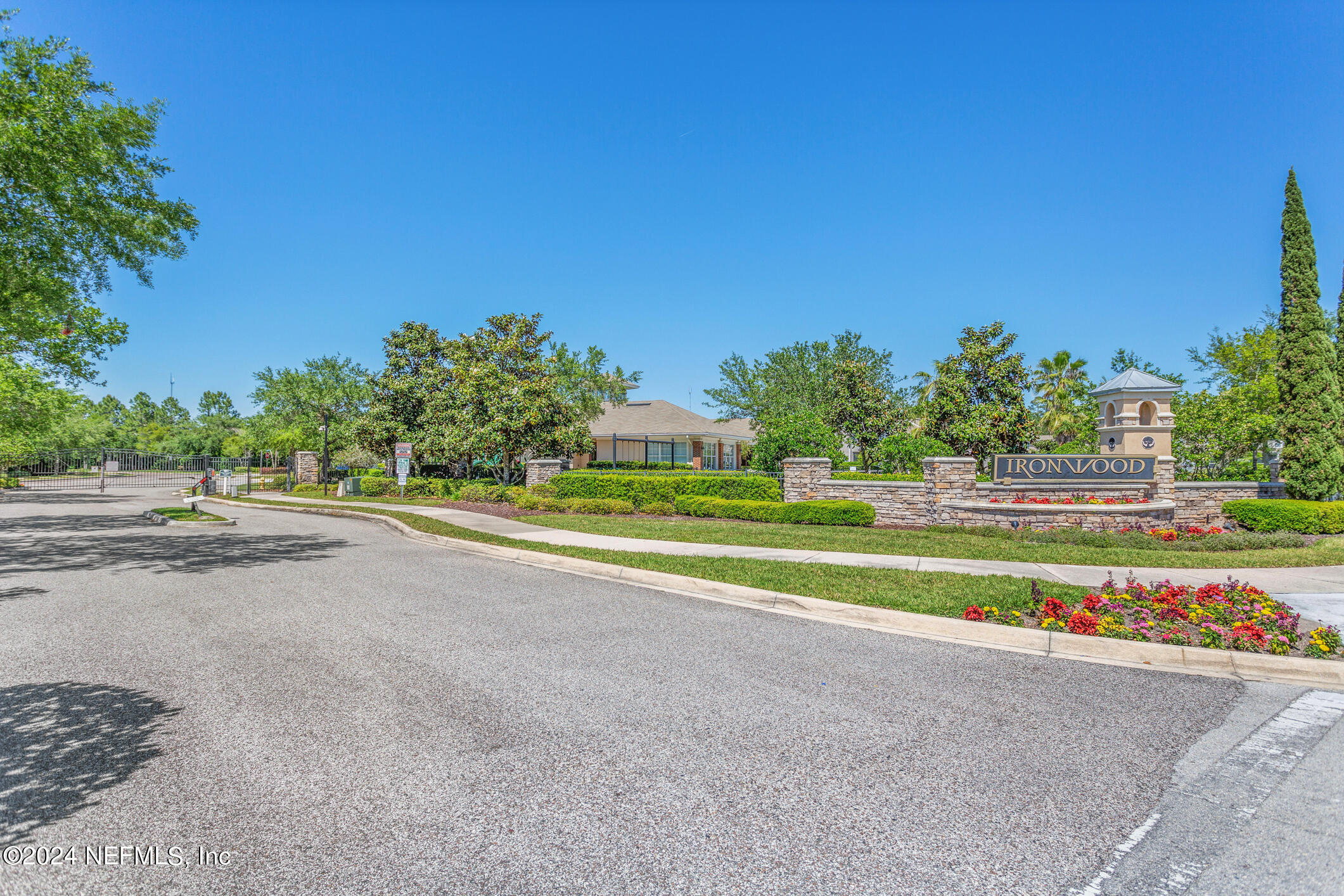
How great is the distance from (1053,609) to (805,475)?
10645 mm

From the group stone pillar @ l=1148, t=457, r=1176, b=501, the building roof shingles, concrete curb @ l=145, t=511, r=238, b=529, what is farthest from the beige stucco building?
stone pillar @ l=1148, t=457, r=1176, b=501

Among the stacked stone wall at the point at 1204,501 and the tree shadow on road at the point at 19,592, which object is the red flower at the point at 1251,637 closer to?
the stacked stone wall at the point at 1204,501

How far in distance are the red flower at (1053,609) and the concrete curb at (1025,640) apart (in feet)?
1.27

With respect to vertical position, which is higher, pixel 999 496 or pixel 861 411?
pixel 861 411

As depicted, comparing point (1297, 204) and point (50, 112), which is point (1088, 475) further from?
point (50, 112)

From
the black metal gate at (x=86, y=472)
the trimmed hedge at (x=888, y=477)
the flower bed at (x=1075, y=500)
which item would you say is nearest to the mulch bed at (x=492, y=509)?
the trimmed hedge at (x=888, y=477)

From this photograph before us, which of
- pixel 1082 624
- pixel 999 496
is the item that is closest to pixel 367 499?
pixel 999 496

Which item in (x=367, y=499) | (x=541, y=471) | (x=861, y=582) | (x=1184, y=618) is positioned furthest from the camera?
(x=367, y=499)

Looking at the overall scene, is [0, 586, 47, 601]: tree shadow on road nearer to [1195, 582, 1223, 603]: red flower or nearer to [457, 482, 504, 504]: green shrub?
[1195, 582, 1223, 603]: red flower

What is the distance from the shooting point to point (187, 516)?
18156 mm

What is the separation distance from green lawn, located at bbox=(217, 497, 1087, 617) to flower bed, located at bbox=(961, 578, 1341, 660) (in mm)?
370

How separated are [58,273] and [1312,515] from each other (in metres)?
28.6

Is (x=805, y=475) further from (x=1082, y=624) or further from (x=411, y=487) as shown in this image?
(x=411, y=487)

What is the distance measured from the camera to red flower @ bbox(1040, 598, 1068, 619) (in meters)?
6.57
